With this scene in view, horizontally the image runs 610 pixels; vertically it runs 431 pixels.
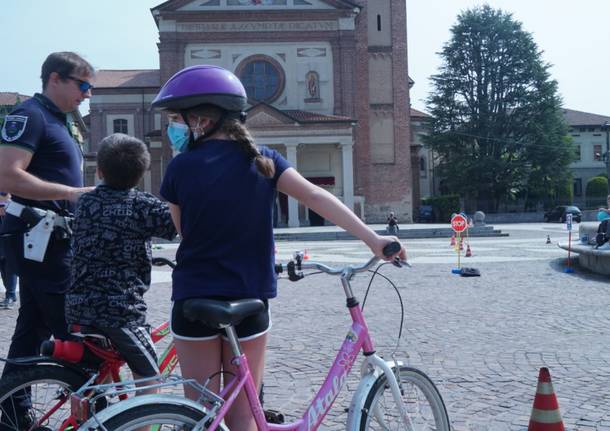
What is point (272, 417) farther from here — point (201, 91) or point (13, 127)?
point (13, 127)

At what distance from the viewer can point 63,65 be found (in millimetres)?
3441

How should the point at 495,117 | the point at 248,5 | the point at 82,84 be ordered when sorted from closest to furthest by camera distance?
the point at 82,84, the point at 248,5, the point at 495,117

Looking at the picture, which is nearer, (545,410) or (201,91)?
(201,91)

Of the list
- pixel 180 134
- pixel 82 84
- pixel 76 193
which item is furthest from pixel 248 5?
pixel 180 134

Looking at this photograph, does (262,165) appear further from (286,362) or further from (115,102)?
(115,102)

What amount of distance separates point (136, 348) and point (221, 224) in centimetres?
80

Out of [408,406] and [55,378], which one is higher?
[55,378]

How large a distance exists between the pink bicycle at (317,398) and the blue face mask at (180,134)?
26.0 inches

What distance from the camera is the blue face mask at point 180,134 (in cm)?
268

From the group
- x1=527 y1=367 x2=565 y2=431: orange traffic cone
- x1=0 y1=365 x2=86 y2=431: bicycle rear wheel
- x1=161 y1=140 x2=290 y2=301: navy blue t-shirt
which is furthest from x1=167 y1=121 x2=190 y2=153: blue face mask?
x1=527 y1=367 x2=565 y2=431: orange traffic cone

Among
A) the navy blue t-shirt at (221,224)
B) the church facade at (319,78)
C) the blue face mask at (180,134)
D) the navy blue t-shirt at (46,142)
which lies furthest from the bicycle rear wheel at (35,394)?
the church facade at (319,78)

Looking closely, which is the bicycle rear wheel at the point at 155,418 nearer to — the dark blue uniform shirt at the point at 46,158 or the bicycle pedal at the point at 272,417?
the bicycle pedal at the point at 272,417

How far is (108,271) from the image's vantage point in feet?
9.55

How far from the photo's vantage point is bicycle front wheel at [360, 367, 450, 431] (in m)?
2.79
